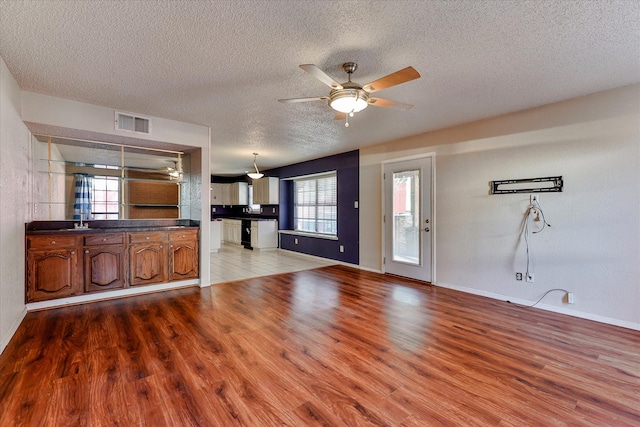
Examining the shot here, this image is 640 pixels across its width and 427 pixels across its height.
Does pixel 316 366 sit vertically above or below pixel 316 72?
below

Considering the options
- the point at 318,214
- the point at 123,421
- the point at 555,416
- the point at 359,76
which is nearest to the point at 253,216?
the point at 318,214

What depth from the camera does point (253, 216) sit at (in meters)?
9.58

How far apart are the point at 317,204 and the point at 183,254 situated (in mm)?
3787

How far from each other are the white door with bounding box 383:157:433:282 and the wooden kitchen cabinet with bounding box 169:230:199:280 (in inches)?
129

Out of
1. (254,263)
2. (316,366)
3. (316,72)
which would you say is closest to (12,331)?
(316,366)

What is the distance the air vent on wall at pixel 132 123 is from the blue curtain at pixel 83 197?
1051 millimetres

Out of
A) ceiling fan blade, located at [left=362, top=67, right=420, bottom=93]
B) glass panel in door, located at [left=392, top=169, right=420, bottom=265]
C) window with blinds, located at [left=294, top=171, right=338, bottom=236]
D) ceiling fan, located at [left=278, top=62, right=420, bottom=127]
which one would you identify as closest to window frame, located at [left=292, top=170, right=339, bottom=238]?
window with blinds, located at [left=294, top=171, right=338, bottom=236]

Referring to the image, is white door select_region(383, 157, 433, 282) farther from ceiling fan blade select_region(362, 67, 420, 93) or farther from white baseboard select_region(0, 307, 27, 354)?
white baseboard select_region(0, 307, 27, 354)

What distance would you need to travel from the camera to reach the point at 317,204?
24.4 feet

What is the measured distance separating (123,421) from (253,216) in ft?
26.7

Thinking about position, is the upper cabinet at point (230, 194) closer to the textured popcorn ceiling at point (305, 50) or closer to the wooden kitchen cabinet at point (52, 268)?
the textured popcorn ceiling at point (305, 50)

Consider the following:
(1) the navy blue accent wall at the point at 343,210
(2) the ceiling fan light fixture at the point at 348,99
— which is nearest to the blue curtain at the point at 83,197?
(2) the ceiling fan light fixture at the point at 348,99

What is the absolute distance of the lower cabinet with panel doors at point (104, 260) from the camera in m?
3.32

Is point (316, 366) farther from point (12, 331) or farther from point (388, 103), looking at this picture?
point (12, 331)
